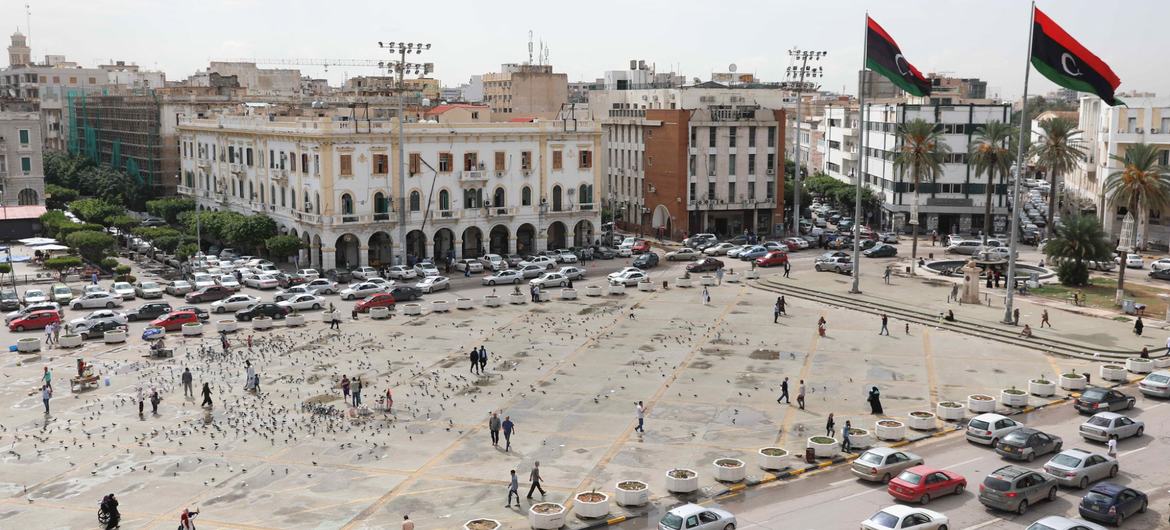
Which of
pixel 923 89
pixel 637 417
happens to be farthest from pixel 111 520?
pixel 923 89

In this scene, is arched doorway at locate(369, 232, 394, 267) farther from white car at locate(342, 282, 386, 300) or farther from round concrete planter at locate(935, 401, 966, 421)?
round concrete planter at locate(935, 401, 966, 421)

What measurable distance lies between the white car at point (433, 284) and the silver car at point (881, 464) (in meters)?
44.1

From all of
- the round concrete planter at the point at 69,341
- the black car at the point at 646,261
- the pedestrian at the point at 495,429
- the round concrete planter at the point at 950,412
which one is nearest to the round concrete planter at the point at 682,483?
the pedestrian at the point at 495,429

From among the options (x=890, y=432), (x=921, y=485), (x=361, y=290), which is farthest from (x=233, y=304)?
(x=921, y=485)

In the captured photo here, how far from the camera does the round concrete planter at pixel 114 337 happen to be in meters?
58.9

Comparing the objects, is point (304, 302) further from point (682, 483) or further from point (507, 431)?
point (682, 483)

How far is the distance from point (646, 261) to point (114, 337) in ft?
137

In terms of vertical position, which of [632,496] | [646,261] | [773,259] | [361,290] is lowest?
[632,496]

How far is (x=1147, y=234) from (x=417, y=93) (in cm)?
9697

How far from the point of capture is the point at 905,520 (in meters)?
30.0

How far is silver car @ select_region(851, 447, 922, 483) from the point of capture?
35.6m

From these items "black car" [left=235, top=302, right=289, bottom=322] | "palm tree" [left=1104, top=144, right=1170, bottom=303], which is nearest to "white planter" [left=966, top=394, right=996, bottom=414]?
"palm tree" [left=1104, top=144, right=1170, bottom=303]

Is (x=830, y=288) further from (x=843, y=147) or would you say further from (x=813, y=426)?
(x=843, y=147)

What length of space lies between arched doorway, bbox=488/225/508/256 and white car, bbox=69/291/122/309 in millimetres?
32553
